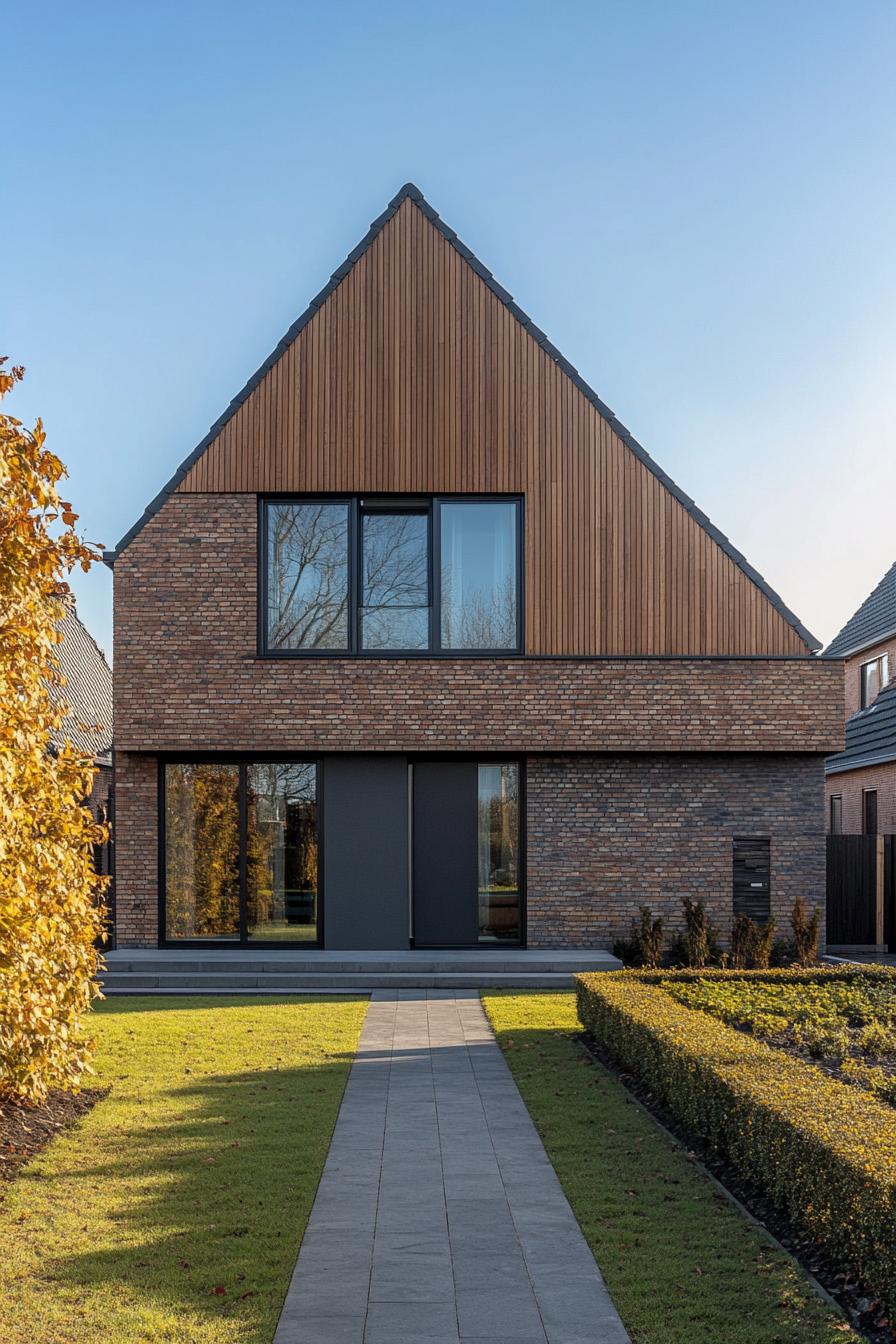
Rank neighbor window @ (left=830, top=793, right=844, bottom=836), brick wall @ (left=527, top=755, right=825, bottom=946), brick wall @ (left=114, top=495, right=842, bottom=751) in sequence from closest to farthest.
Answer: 1. brick wall @ (left=114, top=495, right=842, bottom=751)
2. brick wall @ (left=527, top=755, right=825, bottom=946)
3. neighbor window @ (left=830, top=793, right=844, bottom=836)

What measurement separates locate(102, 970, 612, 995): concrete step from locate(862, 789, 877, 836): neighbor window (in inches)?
480

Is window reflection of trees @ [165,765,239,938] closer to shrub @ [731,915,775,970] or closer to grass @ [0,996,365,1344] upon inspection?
grass @ [0,996,365,1344]

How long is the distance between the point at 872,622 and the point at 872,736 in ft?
13.8

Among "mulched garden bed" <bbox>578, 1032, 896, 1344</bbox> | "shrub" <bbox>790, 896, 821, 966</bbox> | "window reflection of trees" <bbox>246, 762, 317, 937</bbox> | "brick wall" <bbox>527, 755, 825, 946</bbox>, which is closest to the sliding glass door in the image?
"brick wall" <bbox>527, 755, 825, 946</bbox>

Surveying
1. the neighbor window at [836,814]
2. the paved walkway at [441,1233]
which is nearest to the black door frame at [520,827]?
the paved walkway at [441,1233]

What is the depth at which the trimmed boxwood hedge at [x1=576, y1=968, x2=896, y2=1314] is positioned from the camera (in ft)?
16.4

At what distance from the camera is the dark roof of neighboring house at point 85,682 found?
2633 centimetres

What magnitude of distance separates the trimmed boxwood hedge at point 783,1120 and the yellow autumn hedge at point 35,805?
4049mm

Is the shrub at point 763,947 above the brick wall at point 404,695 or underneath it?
underneath

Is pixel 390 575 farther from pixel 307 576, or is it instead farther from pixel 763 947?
pixel 763 947

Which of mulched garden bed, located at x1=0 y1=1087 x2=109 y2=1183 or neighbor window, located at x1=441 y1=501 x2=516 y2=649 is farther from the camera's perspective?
neighbor window, located at x1=441 y1=501 x2=516 y2=649

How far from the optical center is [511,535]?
17.3 metres

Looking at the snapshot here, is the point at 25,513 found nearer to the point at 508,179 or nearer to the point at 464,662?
the point at 508,179

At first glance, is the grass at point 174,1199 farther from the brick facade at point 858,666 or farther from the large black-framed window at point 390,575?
the brick facade at point 858,666
